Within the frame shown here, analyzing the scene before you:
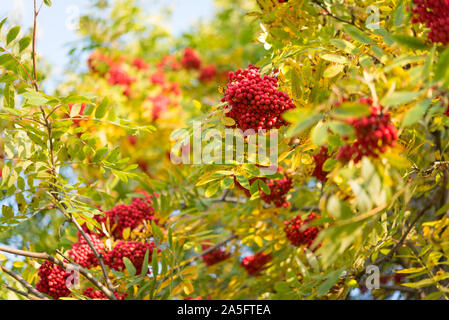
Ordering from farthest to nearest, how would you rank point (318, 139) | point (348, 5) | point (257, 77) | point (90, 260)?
1. point (90, 260)
2. point (348, 5)
3. point (257, 77)
4. point (318, 139)

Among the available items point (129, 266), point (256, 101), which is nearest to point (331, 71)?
point (256, 101)

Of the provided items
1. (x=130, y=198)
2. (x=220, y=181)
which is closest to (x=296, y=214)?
(x=220, y=181)

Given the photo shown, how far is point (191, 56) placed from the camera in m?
4.31

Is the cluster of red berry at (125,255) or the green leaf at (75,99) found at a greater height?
the green leaf at (75,99)

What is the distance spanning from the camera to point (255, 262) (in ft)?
7.64

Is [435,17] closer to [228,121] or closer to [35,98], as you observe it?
[228,121]

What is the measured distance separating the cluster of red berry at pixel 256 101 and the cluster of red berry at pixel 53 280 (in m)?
0.83

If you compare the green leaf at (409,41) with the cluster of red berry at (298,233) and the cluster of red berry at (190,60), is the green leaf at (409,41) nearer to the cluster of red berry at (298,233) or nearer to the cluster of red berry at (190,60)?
the cluster of red berry at (298,233)

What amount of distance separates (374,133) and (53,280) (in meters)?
1.20

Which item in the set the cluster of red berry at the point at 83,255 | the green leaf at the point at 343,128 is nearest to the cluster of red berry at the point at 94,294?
the cluster of red berry at the point at 83,255

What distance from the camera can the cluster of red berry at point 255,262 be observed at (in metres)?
2.33
